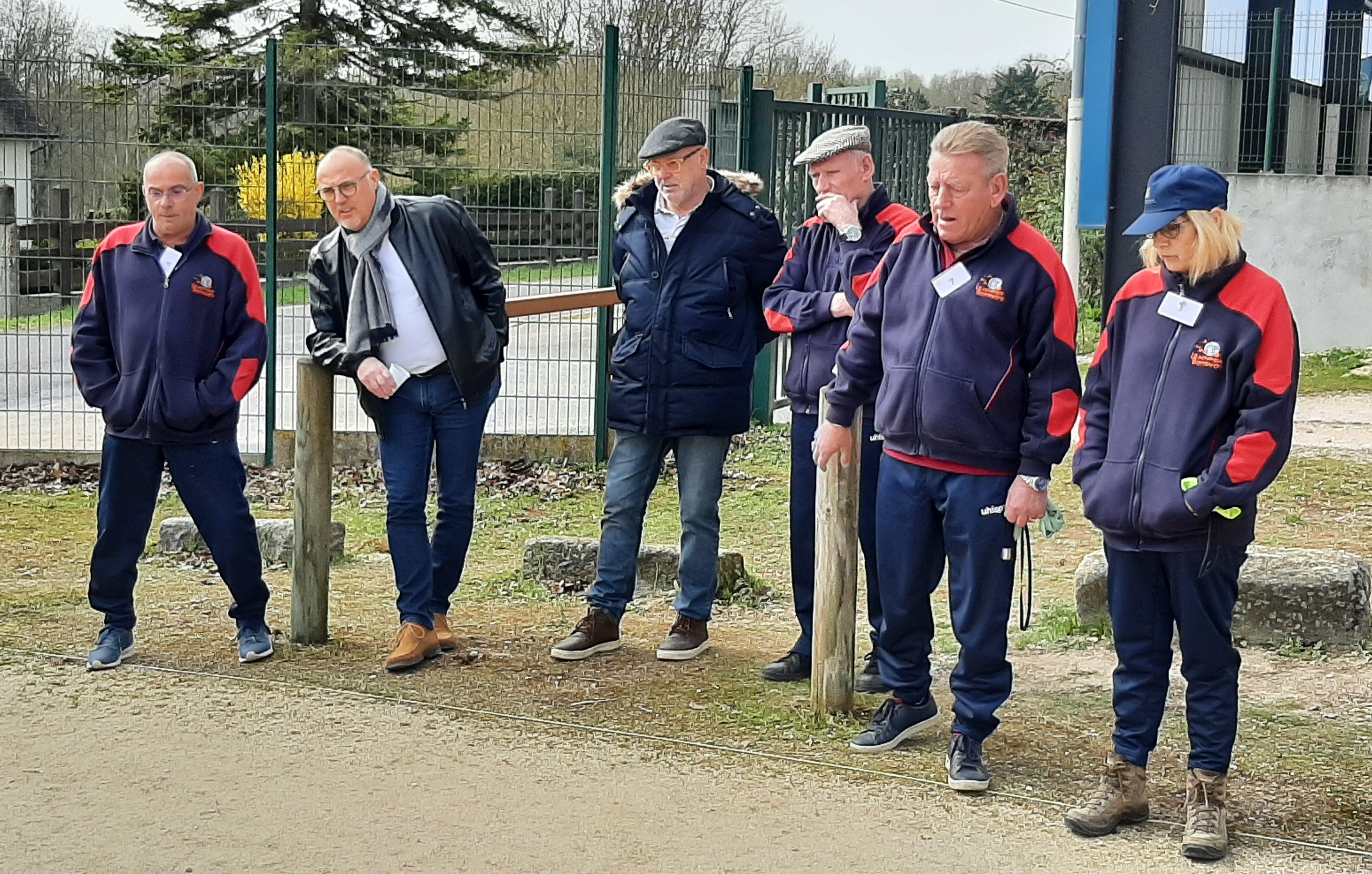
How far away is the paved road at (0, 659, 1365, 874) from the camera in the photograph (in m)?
3.88

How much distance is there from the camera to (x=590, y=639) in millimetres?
5684

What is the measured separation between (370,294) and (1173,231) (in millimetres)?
2712

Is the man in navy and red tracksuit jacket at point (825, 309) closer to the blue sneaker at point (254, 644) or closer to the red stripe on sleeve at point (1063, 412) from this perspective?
the red stripe on sleeve at point (1063, 412)

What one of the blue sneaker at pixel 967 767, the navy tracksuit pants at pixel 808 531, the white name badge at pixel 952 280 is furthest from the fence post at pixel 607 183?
the blue sneaker at pixel 967 767

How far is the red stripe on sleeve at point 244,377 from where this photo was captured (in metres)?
5.37

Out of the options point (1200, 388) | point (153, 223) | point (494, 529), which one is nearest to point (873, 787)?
point (1200, 388)

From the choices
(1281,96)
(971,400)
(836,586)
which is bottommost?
(836,586)

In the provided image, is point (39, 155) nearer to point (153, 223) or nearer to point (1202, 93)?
point (153, 223)

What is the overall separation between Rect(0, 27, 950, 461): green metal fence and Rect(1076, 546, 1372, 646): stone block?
4.66m

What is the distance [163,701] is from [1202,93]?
1478cm

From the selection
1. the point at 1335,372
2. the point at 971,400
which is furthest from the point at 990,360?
the point at 1335,372

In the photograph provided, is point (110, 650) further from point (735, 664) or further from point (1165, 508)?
point (1165, 508)

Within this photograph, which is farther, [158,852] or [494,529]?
[494,529]

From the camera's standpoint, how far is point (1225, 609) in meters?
4.02
